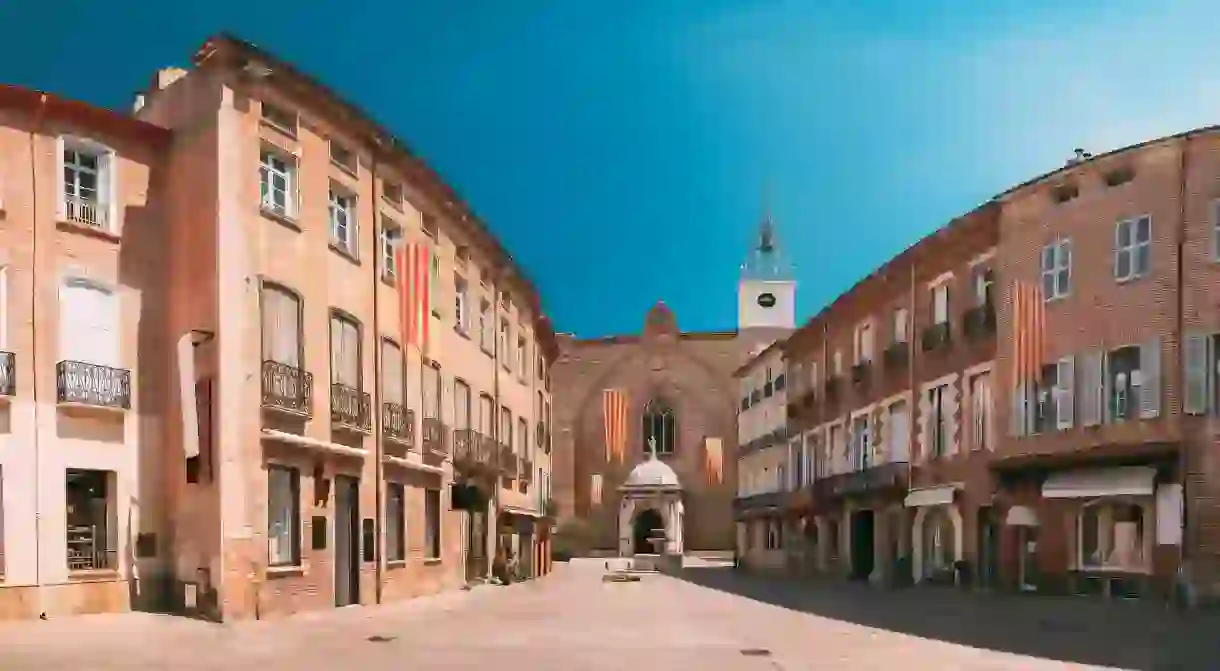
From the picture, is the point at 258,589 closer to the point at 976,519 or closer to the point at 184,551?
the point at 184,551

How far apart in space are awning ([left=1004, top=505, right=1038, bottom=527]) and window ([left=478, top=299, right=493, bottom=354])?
637 inches

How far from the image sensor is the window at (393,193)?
2791 cm

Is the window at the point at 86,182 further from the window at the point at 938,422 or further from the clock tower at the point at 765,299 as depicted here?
the clock tower at the point at 765,299

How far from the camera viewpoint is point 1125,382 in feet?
84.4

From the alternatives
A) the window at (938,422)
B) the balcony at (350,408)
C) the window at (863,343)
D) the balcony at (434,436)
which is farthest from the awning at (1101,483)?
the balcony at (350,408)

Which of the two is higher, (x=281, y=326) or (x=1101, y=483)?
(x=281, y=326)

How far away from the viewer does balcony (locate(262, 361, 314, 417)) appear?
21609 millimetres

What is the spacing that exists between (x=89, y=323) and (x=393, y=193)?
950 cm

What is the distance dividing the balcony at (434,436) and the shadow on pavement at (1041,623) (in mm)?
8994

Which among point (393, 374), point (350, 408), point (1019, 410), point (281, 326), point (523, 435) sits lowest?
point (523, 435)

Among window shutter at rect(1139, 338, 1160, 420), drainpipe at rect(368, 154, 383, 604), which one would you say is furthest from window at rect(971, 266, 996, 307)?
drainpipe at rect(368, 154, 383, 604)

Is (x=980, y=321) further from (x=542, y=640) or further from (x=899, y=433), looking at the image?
(x=542, y=640)

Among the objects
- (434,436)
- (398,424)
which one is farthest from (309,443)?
(434,436)

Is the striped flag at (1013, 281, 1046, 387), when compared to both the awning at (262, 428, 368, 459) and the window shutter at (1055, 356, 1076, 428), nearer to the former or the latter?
the window shutter at (1055, 356, 1076, 428)
